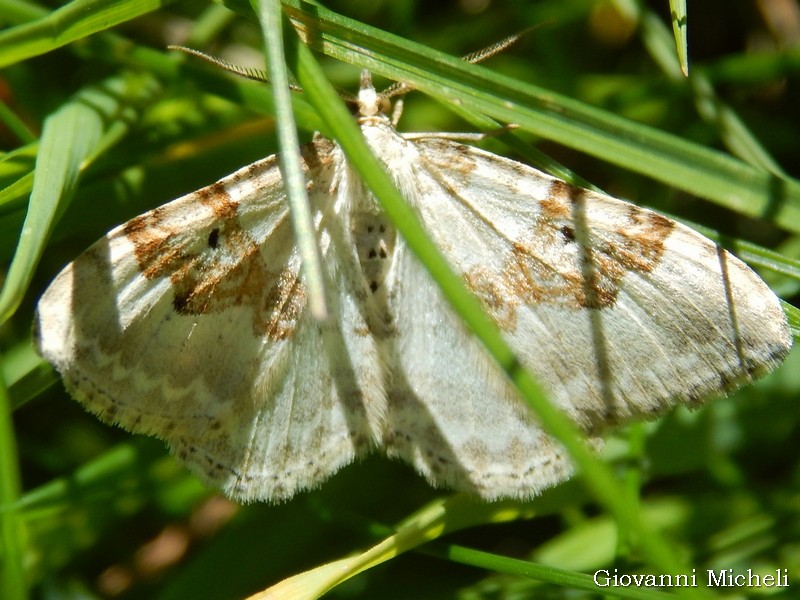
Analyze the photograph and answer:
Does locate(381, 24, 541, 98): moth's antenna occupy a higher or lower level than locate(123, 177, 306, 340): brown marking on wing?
higher

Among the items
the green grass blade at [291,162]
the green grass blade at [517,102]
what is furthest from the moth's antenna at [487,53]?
the green grass blade at [291,162]

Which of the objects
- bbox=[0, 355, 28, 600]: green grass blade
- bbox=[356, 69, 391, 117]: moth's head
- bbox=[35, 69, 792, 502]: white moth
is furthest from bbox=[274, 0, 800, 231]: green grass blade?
bbox=[0, 355, 28, 600]: green grass blade

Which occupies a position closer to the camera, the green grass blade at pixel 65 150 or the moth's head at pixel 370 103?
the green grass blade at pixel 65 150

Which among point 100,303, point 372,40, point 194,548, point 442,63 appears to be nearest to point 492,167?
point 442,63

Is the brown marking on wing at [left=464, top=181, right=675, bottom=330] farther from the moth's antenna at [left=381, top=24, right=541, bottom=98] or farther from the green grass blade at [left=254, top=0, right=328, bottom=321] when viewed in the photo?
the green grass blade at [left=254, top=0, right=328, bottom=321]

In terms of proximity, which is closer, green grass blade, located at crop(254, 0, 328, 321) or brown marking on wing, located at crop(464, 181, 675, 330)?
green grass blade, located at crop(254, 0, 328, 321)

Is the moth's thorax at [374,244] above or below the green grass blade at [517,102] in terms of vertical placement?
below

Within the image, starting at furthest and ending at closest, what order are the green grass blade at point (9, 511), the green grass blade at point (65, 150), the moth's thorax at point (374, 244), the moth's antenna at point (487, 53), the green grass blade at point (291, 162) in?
the moth's thorax at point (374, 244), the moth's antenna at point (487, 53), the green grass blade at point (9, 511), the green grass blade at point (65, 150), the green grass blade at point (291, 162)

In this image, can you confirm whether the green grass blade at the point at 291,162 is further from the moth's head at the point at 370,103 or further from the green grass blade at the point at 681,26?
the green grass blade at the point at 681,26

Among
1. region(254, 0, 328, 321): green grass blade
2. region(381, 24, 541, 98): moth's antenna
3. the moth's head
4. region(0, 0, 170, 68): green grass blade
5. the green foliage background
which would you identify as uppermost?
region(0, 0, 170, 68): green grass blade
